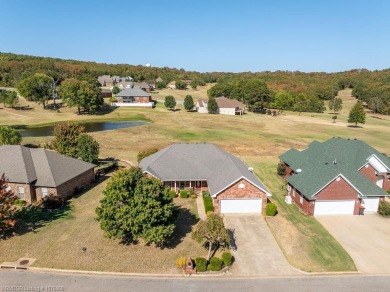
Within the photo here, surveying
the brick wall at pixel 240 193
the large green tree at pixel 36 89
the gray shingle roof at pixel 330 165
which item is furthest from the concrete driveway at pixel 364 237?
the large green tree at pixel 36 89

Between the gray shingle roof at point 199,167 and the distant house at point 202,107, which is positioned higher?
the distant house at point 202,107

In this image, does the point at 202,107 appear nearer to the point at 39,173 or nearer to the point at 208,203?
the point at 208,203

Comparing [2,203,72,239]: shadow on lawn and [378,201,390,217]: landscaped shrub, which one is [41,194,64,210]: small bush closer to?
[2,203,72,239]: shadow on lawn

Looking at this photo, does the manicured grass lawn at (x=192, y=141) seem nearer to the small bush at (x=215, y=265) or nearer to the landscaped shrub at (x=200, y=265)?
the landscaped shrub at (x=200, y=265)

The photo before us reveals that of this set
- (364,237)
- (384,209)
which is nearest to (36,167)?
(364,237)

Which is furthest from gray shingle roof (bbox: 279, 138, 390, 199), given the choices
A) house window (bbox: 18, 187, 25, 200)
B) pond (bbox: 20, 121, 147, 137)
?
pond (bbox: 20, 121, 147, 137)

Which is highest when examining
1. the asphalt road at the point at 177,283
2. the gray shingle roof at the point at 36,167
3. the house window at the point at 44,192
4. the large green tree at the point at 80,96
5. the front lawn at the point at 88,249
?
the large green tree at the point at 80,96
